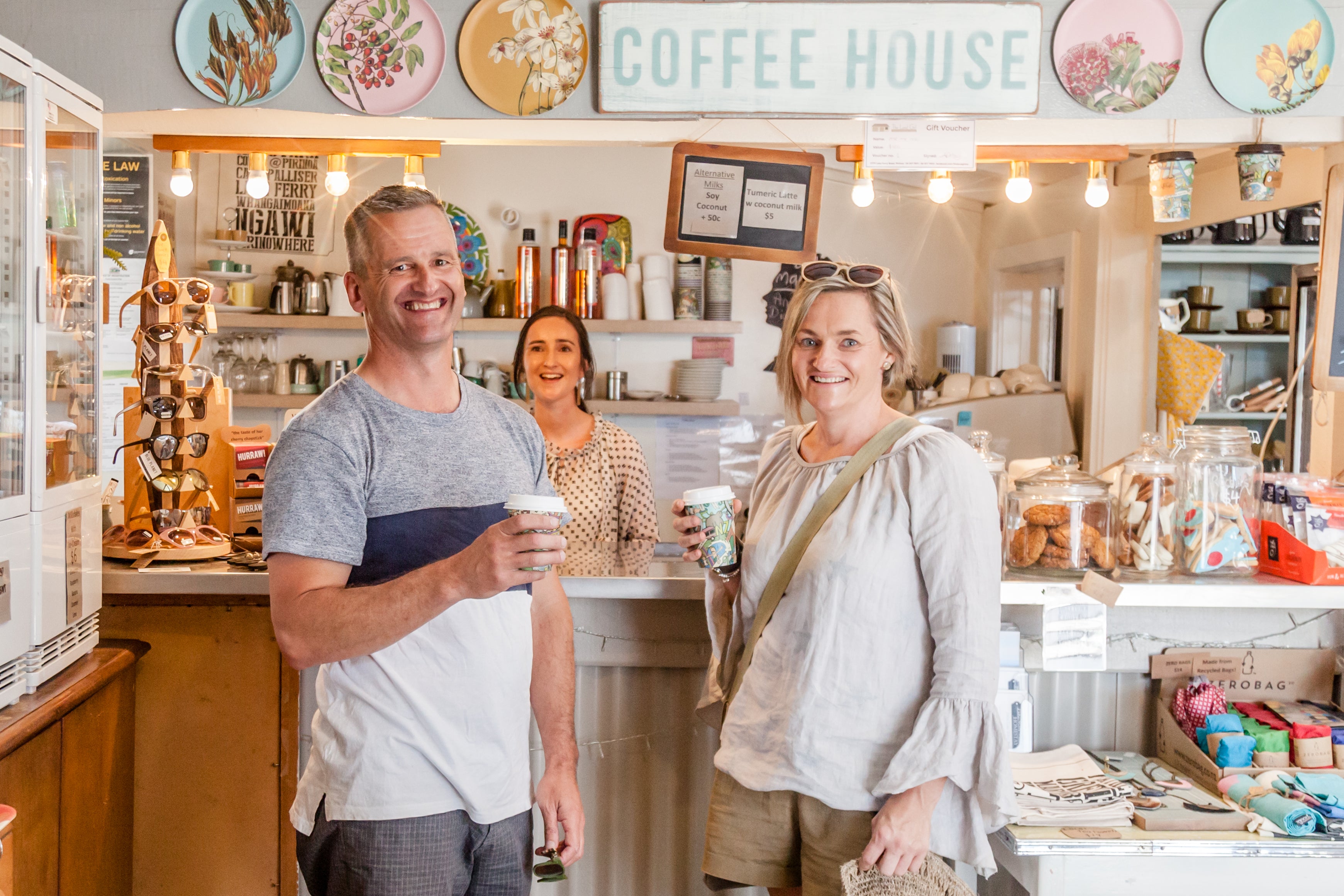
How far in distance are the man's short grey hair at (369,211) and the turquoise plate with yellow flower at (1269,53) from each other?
1667 mm

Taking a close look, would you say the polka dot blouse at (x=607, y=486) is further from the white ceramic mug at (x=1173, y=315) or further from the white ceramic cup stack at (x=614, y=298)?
the white ceramic mug at (x=1173, y=315)

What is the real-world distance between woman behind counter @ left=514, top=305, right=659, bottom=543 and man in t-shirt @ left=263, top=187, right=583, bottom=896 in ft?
5.17

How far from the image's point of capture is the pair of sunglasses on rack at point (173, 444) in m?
2.56

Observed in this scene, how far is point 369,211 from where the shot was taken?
5.30ft

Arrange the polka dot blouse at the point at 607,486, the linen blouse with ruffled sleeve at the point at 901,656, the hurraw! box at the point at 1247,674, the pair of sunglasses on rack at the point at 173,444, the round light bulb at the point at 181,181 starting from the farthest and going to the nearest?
the polka dot blouse at the point at 607,486 → the round light bulb at the point at 181,181 → the pair of sunglasses on rack at the point at 173,444 → the hurraw! box at the point at 1247,674 → the linen blouse with ruffled sleeve at the point at 901,656

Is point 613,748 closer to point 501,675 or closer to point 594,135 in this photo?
point 501,675

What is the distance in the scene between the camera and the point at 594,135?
2.36m

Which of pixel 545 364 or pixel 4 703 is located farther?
pixel 545 364

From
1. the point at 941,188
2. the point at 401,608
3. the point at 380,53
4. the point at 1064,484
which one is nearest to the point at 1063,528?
the point at 1064,484

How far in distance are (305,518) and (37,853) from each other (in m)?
1.09

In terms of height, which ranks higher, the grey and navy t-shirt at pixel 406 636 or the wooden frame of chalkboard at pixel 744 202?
the wooden frame of chalkboard at pixel 744 202

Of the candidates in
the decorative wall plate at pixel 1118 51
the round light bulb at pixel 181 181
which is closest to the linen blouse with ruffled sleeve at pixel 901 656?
the decorative wall plate at pixel 1118 51

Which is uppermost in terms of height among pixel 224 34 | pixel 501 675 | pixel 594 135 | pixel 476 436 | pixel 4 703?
pixel 224 34

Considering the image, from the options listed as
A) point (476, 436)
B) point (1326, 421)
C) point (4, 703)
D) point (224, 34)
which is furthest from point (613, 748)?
point (1326, 421)
